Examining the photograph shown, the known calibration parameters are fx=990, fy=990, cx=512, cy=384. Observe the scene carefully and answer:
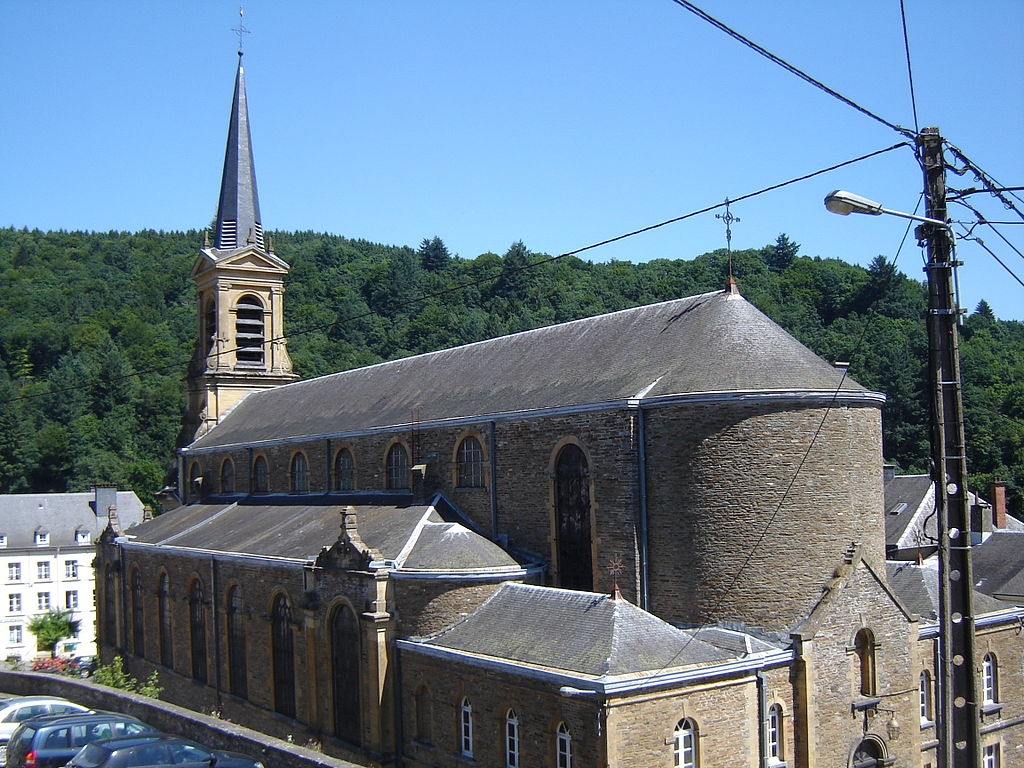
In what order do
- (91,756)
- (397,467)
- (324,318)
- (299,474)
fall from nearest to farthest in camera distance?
(91,756), (397,467), (299,474), (324,318)

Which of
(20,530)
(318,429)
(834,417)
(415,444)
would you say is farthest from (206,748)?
(20,530)

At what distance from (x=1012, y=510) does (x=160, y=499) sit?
5037 cm

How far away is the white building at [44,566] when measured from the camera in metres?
54.0

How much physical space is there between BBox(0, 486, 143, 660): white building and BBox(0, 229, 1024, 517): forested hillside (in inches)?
704

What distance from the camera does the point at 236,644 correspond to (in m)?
28.7

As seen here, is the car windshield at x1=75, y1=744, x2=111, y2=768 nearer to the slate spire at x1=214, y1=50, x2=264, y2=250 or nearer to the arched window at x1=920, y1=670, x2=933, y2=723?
the arched window at x1=920, y1=670, x2=933, y2=723

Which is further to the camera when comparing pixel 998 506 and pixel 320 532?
pixel 998 506

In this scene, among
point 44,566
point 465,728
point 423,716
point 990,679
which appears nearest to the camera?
point 465,728

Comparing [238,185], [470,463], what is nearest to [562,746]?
[470,463]

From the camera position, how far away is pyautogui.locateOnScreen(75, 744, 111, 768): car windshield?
14.9m

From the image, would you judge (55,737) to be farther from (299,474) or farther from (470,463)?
(299,474)

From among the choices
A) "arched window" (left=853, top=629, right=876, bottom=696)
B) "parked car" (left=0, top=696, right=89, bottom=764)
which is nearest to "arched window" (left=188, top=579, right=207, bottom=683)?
"parked car" (left=0, top=696, right=89, bottom=764)

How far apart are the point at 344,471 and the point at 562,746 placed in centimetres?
1474

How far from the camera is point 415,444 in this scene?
26.2m
